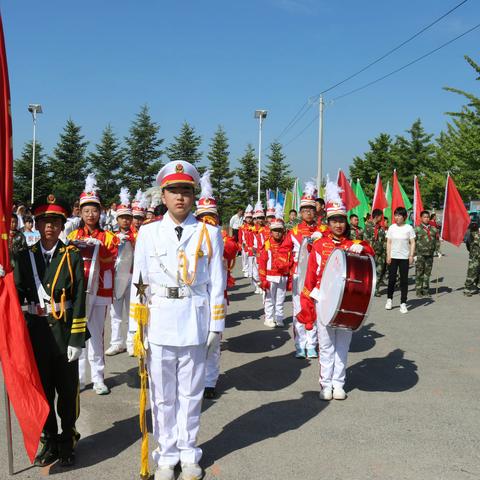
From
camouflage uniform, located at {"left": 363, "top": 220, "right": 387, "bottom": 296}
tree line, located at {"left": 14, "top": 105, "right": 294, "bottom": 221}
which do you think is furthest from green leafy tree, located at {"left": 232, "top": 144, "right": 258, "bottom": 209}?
camouflage uniform, located at {"left": 363, "top": 220, "right": 387, "bottom": 296}

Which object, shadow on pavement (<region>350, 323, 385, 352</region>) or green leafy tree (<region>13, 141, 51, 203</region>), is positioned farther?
green leafy tree (<region>13, 141, 51, 203</region>)

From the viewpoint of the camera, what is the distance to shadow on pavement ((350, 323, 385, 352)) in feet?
27.6

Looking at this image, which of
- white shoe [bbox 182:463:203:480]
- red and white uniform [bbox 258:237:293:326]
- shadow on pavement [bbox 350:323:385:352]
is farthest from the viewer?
red and white uniform [bbox 258:237:293:326]

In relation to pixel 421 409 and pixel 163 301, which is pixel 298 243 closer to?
pixel 421 409

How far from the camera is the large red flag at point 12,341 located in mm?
3859

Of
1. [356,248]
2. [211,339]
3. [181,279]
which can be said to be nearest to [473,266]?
[356,248]

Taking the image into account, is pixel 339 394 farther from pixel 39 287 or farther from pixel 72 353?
pixel 39 287

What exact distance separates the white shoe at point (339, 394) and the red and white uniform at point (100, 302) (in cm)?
260

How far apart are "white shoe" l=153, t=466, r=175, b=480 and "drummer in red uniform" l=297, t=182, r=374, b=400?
7.64ft

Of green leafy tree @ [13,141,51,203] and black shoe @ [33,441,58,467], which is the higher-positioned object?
green leafy tree @ [13,141,51,203]

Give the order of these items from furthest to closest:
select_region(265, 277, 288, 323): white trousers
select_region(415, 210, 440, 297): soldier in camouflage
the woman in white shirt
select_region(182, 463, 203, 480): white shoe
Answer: select_region(415, 210, 440, 297): soldier in camouflage, the woman in white shirt, select_region(265, 277, 288, 323): white trousers, select_region(182, 463, 203, 480): white shoe

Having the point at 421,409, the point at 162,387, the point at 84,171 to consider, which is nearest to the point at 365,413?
the point at 421,409

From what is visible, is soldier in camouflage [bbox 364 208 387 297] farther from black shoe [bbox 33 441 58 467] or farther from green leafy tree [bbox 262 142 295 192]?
green leafy tree [bbox 262 142 295 192]

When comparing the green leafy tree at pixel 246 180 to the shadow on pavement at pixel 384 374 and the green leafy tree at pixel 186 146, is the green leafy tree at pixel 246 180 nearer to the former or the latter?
the green leafy tree at pixel 186 146
